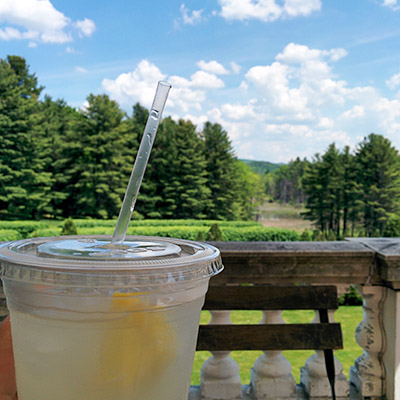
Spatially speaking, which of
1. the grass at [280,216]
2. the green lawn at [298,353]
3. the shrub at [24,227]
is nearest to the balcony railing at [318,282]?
the green lawn at [298,353]

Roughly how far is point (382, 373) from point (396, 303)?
0.32 metres

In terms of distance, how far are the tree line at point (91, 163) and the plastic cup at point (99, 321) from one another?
2217cm

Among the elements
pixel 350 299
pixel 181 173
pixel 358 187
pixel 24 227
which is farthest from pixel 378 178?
pixel 350 299

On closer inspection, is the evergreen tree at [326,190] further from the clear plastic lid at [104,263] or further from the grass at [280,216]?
the clear plastic lid at [104,263]

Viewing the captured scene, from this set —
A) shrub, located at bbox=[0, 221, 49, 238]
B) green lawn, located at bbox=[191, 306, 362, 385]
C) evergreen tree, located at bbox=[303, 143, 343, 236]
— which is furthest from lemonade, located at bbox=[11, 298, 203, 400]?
evergreen tree, located at bbox=[303, 143, 343, 236]

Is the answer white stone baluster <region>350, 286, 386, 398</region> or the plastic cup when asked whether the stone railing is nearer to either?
white stone baluster <region>350, 286, 386, 398</region>

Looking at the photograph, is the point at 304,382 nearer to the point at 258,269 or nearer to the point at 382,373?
the point at 382,373

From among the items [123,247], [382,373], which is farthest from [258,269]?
[123,247]

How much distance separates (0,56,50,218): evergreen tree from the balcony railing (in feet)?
69.4

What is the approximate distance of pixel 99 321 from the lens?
50cm

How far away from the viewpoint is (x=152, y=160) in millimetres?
24672

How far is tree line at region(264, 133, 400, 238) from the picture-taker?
28062 mm

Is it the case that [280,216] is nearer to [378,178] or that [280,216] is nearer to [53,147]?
[378,178]

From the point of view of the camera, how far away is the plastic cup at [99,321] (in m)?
0.50
